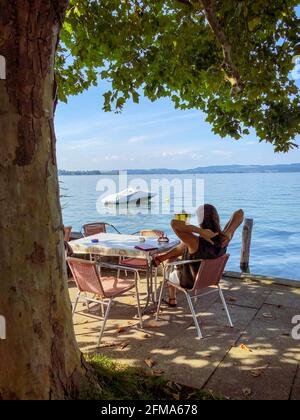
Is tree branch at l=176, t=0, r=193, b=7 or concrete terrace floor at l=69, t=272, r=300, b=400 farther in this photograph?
tree branch at l=176, t=0, r=193, b=7

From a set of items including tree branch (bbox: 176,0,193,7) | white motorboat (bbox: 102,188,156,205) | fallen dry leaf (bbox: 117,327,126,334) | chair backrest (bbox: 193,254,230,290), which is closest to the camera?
tree branch (bbox: 176,0,193,7)

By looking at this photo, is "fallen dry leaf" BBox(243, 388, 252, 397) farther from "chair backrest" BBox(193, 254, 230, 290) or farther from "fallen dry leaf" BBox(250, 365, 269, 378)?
"chair backrest" BBox(193, 254, 230, 290)

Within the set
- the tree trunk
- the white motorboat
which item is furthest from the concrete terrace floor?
the white motorboat

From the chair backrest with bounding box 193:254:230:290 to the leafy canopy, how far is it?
2.06 metres

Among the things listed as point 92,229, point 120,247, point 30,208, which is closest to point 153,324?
point 120,247

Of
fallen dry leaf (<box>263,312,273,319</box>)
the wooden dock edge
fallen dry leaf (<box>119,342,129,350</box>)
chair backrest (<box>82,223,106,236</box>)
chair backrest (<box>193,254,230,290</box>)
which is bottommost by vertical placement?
fallen dry leaf (<box>119,342,129,350</box>)

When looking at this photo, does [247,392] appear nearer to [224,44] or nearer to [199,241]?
[199,241]

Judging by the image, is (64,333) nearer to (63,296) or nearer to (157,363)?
(63,296)

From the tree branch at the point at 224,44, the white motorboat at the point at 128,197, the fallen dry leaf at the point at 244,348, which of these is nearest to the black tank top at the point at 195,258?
the fallen dry leaf at the point at 244,348

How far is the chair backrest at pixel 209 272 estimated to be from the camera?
14.2 ft

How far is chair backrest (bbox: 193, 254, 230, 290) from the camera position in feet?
14.2

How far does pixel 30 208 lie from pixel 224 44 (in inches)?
130

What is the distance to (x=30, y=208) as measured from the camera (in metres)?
2.16

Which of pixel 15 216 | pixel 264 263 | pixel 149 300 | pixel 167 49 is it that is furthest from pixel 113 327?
pixel 264 263
